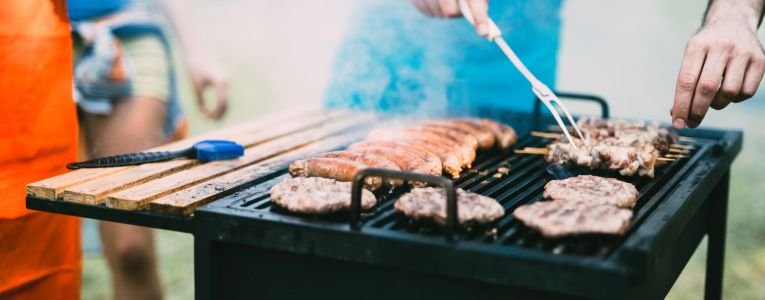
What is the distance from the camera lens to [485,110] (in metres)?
Answer: 4.66

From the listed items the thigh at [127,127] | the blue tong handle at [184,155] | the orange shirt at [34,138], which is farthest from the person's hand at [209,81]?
the blue tong handle at [184,155]

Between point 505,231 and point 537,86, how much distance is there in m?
1.03

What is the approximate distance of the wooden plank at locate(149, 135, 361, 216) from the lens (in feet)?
8.68

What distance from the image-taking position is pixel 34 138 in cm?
351

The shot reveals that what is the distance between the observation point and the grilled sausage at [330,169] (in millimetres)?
2960

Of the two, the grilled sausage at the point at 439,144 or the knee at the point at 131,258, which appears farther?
the knee at the point at 131,258

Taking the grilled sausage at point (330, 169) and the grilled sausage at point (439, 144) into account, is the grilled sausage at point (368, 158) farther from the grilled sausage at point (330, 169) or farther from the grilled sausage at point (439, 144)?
the grilled sausage at point (439, 144)

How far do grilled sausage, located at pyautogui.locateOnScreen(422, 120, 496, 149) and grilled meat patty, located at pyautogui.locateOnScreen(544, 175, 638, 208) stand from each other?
2.69ft

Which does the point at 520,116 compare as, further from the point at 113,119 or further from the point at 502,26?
the point at 113,119

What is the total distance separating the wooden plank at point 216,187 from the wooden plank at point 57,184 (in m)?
0.41

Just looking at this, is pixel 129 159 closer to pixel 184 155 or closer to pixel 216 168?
pixel 184 155

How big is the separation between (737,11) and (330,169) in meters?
1.80

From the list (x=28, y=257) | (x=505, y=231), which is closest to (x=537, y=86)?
(x=505, y=231)

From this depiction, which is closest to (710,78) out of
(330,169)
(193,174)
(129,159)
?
(330,169)
